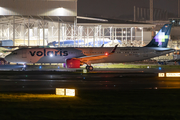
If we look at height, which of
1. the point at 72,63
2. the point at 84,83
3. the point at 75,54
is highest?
the point at 75,54

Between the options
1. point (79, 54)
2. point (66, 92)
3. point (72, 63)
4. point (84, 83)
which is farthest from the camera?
point (79, 54)

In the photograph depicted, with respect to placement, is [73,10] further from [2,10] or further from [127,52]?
[127,52]

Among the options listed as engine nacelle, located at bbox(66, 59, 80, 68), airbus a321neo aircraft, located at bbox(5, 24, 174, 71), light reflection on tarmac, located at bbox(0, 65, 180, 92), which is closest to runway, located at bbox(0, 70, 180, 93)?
light reflection on tarmac, located at bbox(0, 65, 180, 92)

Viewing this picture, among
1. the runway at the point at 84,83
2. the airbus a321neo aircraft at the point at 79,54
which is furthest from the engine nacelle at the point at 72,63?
the runway at the point at 84,83

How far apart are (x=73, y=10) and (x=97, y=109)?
43351 mm

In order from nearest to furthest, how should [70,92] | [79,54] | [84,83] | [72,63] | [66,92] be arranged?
[70,92]
[66,92]
[84,83]
[72,63]
[79,54]

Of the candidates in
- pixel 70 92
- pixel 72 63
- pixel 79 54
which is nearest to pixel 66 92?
Result: pixel 70 92

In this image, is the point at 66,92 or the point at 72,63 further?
the point at 72,63

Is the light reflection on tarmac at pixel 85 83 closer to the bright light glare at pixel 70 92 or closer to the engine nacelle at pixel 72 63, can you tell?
the bright light glare at pixel 70 92

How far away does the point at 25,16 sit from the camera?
54188 mm

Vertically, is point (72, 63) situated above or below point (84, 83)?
above

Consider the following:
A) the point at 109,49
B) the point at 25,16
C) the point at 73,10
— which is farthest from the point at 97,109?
the point at 25,16

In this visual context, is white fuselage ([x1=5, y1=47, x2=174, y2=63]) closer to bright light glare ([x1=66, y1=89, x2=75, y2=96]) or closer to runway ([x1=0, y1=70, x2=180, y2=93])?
runway ([x1=0, y1=70, x2=180, y2=93])

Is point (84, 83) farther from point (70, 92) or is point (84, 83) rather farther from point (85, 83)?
point (70, 92)
